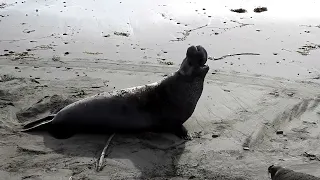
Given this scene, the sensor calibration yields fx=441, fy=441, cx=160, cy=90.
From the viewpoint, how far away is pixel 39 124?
19.5 feet

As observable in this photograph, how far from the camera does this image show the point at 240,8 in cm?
1196

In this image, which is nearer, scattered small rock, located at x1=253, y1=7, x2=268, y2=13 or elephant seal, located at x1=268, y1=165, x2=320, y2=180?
elephant seal, located at x1=268, y1=165, x2=320, y2=180

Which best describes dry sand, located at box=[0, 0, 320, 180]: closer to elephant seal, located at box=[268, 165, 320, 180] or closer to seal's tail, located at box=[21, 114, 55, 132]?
seal's tail, located at box=[21, 114, 55, 132]

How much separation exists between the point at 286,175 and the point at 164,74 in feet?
13.3

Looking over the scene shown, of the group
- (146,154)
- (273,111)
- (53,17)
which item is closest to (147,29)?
(53,17)

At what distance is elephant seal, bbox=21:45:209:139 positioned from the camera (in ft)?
18.8

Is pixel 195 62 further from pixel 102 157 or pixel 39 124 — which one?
pixel 39 124

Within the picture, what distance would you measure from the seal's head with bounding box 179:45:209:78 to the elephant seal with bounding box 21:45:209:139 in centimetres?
2

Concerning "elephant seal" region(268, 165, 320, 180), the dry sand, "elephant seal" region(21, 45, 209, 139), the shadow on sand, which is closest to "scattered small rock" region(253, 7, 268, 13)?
the dry sand

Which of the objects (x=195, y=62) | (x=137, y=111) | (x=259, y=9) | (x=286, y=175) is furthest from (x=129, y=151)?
(x=259, y=9)

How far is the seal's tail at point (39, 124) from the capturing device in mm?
5887

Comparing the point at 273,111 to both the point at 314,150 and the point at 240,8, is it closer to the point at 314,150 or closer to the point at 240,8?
the point at 314,150

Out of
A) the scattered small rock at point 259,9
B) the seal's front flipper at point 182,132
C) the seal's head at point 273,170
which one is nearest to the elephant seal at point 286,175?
the seal's head at point 273,170

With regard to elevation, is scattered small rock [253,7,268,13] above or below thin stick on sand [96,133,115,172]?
above
